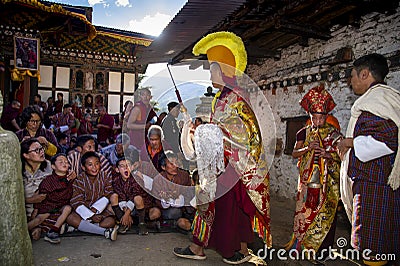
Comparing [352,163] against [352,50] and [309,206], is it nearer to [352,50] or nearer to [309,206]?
[309,206]

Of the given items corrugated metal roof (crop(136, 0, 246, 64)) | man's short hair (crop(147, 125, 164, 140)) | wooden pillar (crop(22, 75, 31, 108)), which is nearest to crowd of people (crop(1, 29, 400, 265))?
man's short hair (crop(147, 125, 164, 140))

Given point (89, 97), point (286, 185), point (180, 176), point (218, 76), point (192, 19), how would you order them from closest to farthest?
point (218, 76)
point (180, 176)
point (192, 19)
point (286, 185)
point (89, 97)

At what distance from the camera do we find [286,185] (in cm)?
630

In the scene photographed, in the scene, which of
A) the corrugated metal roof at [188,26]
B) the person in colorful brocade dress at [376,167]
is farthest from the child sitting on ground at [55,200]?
the person in colorful brocade dress at [376,167]

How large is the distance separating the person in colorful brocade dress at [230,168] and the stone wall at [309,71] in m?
2.29

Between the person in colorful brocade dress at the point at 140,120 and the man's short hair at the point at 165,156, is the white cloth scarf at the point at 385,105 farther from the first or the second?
the person in colorful brocade dress at the point at 140,120

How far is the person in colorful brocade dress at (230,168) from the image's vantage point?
306cm

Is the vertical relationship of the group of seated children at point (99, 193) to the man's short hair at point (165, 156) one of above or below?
below

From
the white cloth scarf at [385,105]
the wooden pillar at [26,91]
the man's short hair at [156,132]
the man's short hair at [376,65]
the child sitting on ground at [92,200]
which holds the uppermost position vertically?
the wooden pillar at [26,91]

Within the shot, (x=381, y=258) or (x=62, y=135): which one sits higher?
→ (x=62, y=135)

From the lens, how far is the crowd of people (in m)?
2.61

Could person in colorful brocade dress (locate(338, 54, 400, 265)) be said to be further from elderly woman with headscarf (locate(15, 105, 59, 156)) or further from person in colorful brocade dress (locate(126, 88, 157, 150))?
elderly woman with headscarf (locate(15, 105, 59, 156))

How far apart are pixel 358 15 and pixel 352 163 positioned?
2.93 meters

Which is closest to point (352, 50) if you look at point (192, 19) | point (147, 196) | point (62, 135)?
point (192, 19)
